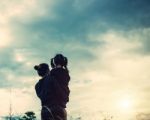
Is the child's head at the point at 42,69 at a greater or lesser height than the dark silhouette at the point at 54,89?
greater

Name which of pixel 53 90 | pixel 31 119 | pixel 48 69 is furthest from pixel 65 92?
pixel 31 119

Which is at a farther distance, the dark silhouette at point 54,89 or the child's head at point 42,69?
the child's head at point 42,69

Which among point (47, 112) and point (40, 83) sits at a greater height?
point (40, 83)

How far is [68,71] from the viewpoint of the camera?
6.93 meters

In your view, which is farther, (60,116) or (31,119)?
(31,119)

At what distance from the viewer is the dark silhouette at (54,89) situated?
6.56 meters

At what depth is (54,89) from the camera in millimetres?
6664

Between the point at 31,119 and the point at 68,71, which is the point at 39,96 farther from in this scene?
the point at 31,119

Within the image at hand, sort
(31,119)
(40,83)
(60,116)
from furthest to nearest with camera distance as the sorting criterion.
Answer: (31,119)
(40,83)
(60,116)

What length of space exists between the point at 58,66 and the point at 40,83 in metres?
0.60

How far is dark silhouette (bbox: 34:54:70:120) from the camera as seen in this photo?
21.5ft

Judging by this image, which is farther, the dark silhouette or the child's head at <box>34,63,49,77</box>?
the child's head at <box>34,63,49,77</box>

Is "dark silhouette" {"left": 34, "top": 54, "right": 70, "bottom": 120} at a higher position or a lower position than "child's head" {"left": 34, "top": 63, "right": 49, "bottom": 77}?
lower

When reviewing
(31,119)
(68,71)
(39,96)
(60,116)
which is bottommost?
(60,116)
